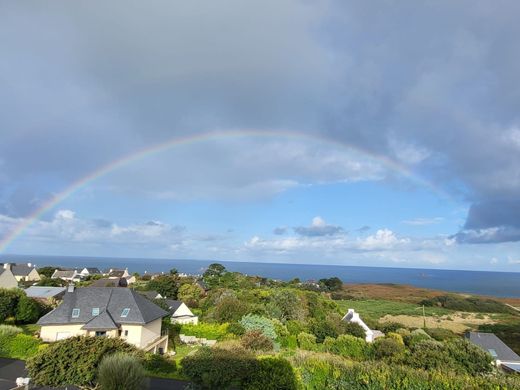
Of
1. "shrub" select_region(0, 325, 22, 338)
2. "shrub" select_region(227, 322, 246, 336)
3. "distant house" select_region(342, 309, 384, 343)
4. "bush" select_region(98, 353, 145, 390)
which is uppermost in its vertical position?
"bush" select_region(98, 353, 145, 390)

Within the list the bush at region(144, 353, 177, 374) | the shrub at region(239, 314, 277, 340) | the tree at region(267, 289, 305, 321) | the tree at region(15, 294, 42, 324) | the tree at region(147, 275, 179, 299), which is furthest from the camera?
the tree at region(147, 275, 179, 299)

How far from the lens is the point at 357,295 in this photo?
113875 mm

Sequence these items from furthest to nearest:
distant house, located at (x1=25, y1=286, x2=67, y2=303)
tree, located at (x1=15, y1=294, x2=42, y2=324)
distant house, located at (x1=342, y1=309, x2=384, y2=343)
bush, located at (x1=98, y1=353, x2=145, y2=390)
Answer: distant house, located at (x1=25, y1=286, x2=67, y2=303) → distant house, located at (x1=342, y1=309, x2=384, y2=343) → tree, located at (x1=15, y1=294, x2=42, y2=324) → bush, located at (x1=98, y1=353, x2=145, y2=390)

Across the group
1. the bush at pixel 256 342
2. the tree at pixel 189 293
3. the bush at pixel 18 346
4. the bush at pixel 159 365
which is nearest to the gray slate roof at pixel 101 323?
the bush at pixel 18 346

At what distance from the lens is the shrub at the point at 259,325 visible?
34.1 m

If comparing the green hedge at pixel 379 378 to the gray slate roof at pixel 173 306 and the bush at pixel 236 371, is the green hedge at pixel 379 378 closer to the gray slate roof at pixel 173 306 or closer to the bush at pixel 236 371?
the bush at pixel 236 371

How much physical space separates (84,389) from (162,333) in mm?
20489

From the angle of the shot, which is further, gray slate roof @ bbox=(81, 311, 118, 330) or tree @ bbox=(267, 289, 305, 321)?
tree @ bbox=(267, 289, 305, 321)

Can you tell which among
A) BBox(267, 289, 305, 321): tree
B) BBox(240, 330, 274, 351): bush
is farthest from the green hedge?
BBox(267, 289, 305, 321): tree

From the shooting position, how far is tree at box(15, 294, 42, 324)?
137ft

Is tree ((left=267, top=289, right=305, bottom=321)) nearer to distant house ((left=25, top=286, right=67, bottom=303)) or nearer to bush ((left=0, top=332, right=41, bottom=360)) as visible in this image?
bush ((left=0, top=332, right=41, bottom=360))

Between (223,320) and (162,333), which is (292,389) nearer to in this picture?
(162,333)

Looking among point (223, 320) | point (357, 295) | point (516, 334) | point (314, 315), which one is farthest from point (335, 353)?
point (357, 295)

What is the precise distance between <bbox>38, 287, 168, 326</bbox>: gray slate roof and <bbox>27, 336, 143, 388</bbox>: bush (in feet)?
49.6
